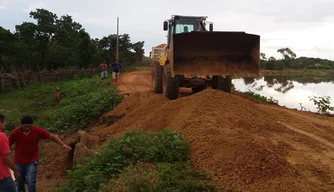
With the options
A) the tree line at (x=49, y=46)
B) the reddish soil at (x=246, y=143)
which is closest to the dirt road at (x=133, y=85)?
the reddish soil at (x=246, y=143)

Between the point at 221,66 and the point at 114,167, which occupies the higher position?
the point at 221,66

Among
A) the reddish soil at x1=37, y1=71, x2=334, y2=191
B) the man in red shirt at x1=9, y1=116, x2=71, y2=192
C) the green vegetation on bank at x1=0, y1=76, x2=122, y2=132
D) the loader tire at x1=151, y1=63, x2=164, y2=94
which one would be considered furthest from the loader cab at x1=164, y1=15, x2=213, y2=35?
the man in red shirt at x1=9, y1=116, x2=71, y2=192

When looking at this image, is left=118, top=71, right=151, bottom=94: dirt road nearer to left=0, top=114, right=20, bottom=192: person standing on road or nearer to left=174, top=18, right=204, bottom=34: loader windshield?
left=174, top=18, right=204, bottom=34: loader windshield

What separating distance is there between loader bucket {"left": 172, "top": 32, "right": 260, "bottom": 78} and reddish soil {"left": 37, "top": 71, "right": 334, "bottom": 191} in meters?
1.43

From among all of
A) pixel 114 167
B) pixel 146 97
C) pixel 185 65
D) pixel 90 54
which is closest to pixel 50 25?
pixel 90 54

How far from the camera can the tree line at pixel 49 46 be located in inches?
1303

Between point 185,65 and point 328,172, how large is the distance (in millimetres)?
5862

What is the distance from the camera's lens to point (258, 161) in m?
5.27

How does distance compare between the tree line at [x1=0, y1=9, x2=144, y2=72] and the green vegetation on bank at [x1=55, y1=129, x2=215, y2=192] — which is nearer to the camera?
the green vegetation on bank at [x1=55, y1=129, x2=215, y2=192]

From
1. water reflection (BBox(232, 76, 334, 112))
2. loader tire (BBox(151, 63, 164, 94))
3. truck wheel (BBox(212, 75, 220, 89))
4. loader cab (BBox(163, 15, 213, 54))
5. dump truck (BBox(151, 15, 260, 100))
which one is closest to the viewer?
dump truck (BBox(151, 15, 260, 100))

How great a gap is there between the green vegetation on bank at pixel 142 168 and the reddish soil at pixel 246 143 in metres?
0.26

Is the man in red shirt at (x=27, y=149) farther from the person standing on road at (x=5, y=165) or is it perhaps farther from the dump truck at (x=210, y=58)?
the dump truck at (x=210, y=58)

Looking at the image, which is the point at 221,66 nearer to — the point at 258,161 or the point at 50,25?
the point at 258,161

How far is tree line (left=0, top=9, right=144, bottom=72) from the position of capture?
3309 cm
